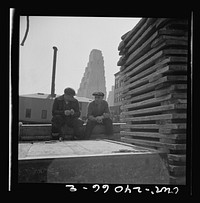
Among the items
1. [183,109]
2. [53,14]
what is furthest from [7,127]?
[183,109]

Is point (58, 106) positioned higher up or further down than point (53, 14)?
further down

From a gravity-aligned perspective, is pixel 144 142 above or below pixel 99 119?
below

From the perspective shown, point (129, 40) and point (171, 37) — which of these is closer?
point (171, 37)

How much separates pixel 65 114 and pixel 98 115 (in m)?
1.06

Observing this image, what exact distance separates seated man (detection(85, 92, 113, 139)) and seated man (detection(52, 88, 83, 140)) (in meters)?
0.32

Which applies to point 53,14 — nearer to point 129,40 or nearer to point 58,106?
point 129,40

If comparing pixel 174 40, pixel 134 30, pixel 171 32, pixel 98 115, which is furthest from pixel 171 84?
pixel 98 115

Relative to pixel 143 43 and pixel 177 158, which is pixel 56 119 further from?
pixel 177 158

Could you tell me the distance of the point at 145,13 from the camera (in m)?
2.83

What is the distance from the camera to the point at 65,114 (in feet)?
19.6

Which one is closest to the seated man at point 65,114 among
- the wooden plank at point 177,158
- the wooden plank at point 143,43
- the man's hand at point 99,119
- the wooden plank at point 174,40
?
the man's hand at point 99,119

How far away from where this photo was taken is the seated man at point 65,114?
5.97m

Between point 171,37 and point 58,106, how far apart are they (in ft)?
11.7

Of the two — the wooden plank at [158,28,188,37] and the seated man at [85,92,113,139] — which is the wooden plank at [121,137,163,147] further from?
the wooden plank at [158,28,188,37]
